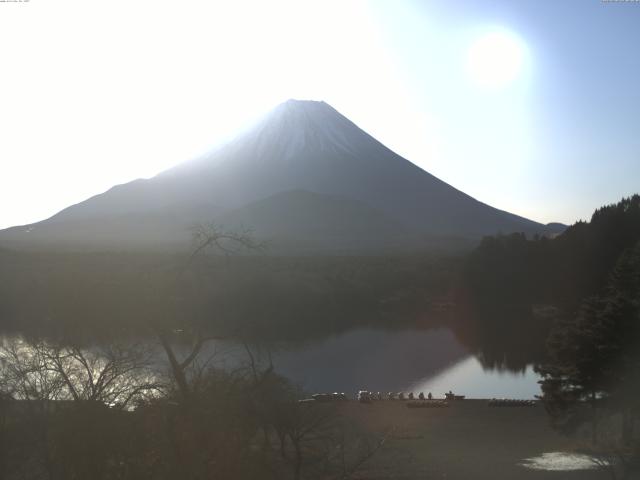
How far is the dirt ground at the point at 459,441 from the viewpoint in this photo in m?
8.19

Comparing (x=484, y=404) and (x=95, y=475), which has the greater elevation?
(x=95, y=475)

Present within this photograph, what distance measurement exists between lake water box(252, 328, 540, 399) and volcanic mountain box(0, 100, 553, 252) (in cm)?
3632

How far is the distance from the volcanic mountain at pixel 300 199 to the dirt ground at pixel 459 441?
4612cm

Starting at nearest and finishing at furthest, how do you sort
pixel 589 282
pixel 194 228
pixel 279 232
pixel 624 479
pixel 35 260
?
pixel 194 228 → pixel 624 479 → pixel 589 282 → pixel 35 260 → pixel 279 232

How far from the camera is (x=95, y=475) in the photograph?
3.56 meters

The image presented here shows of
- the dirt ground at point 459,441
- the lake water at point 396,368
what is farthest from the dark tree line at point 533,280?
the dirt ground at point 459,441

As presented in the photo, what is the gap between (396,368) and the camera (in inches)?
773

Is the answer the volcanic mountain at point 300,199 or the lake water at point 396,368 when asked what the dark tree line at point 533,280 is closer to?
the lake water at point 396,368

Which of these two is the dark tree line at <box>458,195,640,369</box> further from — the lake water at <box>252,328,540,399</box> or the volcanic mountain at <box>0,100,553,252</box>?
the volcanic mountain at <box>0,100,553,252</box>

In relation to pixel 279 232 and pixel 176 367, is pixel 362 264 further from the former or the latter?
pixel 176 367

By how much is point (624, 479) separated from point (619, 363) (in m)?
2.98

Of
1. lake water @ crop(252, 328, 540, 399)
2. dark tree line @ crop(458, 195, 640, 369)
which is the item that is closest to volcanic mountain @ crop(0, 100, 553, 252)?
dark tree line @ crop(458, 195, 640, 369)

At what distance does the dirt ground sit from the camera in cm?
819

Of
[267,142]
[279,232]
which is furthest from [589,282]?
[267,142]
